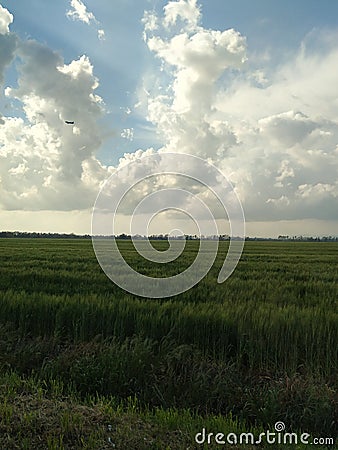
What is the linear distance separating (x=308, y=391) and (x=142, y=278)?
8.85 metres

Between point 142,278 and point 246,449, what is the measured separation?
987cm

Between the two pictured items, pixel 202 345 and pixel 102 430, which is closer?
pixel 102 430

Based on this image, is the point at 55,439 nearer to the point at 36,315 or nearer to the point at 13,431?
the point at 13,431

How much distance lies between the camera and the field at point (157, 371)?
407 cm

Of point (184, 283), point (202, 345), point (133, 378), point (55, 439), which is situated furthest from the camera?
point (184, 283)

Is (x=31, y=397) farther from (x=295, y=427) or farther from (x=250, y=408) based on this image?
(x=295, y=427)

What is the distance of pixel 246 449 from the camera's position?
377 centimetres

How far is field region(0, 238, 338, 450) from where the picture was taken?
407 centimetres

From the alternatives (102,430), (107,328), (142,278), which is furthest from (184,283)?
(102,430)

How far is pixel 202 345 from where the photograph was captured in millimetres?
6961

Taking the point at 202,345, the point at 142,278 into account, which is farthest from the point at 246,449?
the point at 142,278

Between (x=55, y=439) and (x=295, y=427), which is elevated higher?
Result: (x=55, y=439)

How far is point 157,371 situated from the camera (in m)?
5.93

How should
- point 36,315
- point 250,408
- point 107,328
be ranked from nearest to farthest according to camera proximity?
point 250,408
point 107,328
point 36,315
